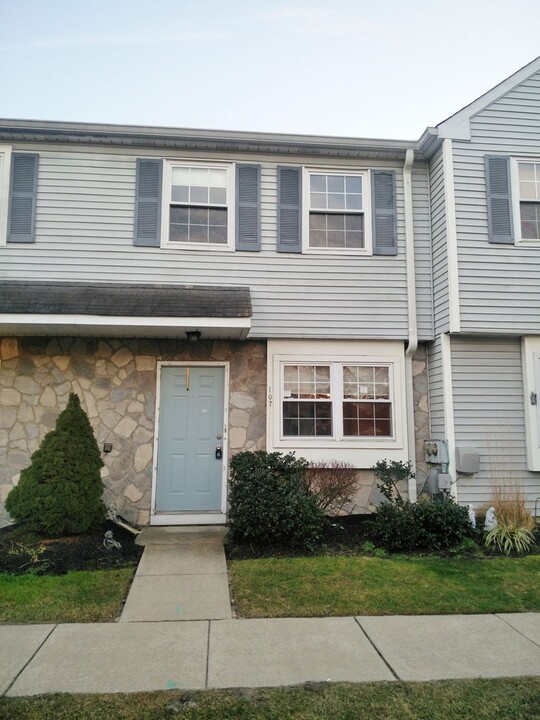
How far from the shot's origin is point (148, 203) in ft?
23.8

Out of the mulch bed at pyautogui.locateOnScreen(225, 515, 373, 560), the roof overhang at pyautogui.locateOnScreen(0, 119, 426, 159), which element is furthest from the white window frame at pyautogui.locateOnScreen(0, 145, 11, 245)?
the mulch bed at pyautogui.locateOnScreen(225, 515, 373, 560)

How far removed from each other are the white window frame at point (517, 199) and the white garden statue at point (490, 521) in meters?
3.81

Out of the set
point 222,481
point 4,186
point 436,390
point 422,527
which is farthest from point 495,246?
point 4,186

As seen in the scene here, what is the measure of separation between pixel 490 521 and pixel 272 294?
4214 mm

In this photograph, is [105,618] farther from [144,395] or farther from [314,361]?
[314,361]

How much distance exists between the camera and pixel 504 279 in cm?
709

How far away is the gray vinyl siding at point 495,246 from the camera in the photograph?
6961mm

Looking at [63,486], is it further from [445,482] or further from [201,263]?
[445,482]

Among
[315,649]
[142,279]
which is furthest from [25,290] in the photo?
[315,649]

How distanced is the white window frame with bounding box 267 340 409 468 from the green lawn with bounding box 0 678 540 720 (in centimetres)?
419

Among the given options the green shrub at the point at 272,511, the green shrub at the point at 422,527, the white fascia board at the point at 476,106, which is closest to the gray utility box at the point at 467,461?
the green shrub at the point at 422,527

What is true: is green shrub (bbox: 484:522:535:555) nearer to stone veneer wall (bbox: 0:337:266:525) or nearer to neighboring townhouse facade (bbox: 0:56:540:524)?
neighboring townhouse facade (bbox: 0:56:540:524)

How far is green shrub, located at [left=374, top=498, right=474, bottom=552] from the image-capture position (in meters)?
5.77

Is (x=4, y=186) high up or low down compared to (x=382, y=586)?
up
